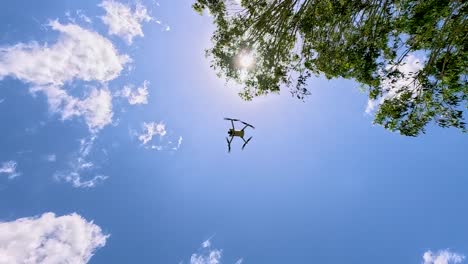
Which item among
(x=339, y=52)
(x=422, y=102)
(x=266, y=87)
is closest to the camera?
(x=422, y=102)

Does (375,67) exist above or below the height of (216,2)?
below

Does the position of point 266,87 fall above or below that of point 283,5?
below

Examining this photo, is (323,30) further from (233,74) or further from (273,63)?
(233,74)

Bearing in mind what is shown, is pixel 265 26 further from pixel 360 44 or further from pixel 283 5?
pixel 360 44

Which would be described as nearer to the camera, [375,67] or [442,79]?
[442,79]

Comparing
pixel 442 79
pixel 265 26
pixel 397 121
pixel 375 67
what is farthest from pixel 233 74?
pixel 442 79

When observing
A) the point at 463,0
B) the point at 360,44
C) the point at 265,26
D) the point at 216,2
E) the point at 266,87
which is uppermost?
the point at 216,2

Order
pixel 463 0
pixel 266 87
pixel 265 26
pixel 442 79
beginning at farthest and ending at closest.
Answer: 1. pixel 266 87
2. pixel 265 26
3. pixel 442 79
4. pixel 463 0

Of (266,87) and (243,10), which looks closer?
(243,10)

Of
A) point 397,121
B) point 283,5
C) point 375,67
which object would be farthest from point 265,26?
point 397,121
